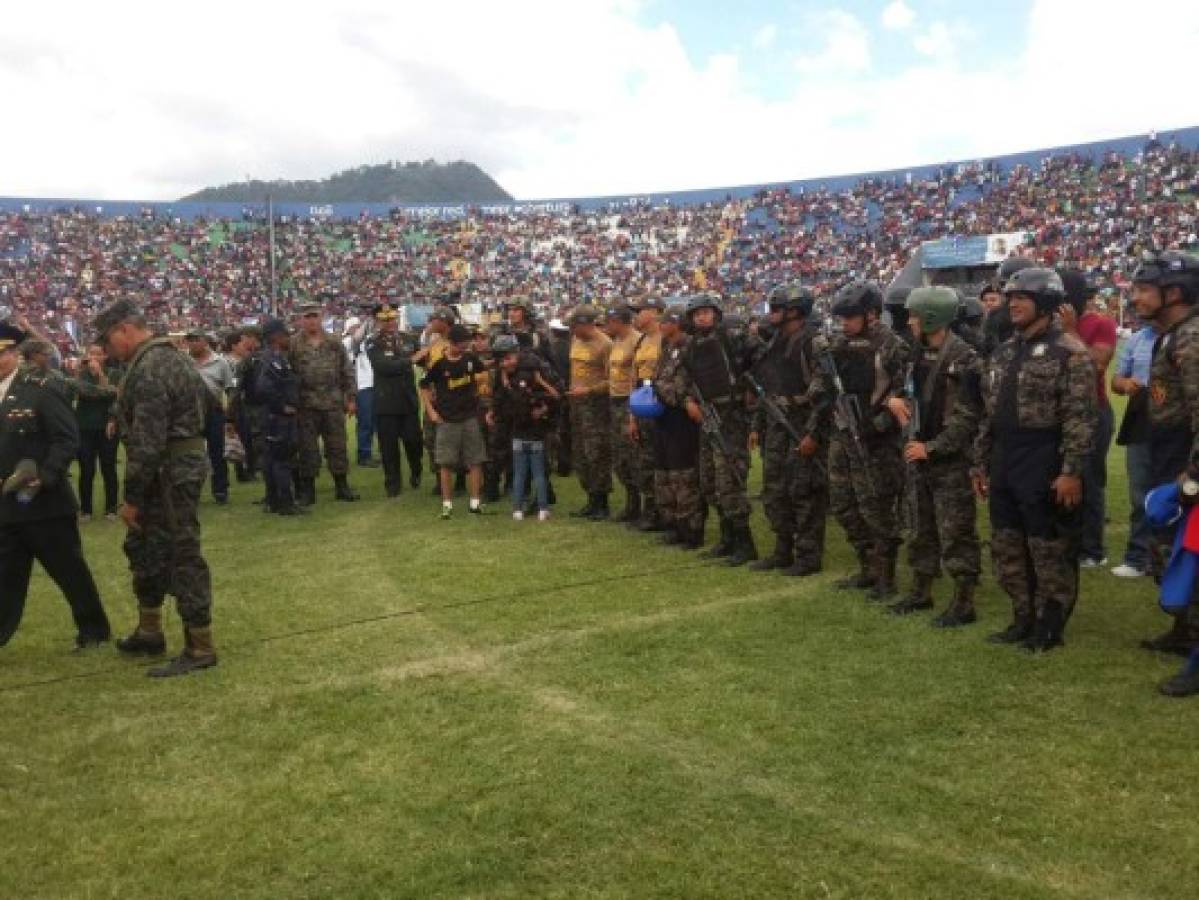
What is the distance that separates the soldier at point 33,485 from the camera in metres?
6.28

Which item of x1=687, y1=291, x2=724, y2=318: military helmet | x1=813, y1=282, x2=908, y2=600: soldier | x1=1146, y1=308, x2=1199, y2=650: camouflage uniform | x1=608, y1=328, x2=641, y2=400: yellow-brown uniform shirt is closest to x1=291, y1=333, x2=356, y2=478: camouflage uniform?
x1=608, y1=328, x2=641, y2=400: yellow-brown uniform shirt

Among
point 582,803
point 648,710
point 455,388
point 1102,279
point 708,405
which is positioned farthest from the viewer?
point 1102,279

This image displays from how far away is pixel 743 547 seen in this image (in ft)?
26.6

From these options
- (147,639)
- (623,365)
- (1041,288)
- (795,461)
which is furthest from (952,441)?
(147,639)

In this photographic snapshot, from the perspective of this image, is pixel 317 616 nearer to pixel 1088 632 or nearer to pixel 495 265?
pixel 1088 632

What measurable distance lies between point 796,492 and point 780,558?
64 cm

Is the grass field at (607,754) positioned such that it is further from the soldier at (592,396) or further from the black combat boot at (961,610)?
the soldier at (592,396)

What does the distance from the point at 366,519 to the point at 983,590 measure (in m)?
6.36

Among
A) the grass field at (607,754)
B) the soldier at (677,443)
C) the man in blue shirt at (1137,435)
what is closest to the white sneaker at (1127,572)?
the man in blue shirt at (1137,435)

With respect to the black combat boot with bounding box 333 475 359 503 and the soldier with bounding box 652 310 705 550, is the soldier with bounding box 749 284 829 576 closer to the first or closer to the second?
the soldier with bounding box 652 310 705 550

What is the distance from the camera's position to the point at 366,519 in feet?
35.3

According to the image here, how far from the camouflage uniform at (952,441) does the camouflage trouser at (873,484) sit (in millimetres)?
399

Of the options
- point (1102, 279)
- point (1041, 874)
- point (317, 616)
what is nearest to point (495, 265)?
point (1102, 279)

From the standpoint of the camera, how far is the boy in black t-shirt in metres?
10.4
